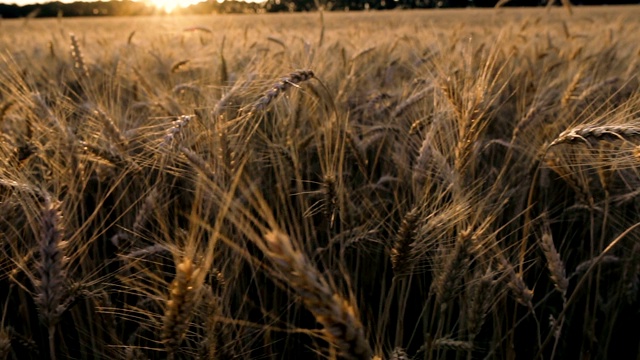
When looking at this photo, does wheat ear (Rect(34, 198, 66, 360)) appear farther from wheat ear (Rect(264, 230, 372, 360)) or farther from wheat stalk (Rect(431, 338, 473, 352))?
wheat stalk (Rect(431, 338, 473, 352))

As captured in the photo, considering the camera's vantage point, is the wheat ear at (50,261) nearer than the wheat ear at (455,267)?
Yes

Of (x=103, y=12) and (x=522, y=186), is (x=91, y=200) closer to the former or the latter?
(x=522, y=186)

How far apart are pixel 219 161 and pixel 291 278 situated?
29.6 inches

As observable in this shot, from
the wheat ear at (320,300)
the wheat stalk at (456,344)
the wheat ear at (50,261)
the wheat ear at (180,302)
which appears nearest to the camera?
the wheat ear at (320,300)

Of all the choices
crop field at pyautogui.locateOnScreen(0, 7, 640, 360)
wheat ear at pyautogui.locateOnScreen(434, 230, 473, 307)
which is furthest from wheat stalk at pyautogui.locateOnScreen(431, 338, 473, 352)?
wheat ear at pyautogui.locateOnScreen(434, 230, 473, 307)

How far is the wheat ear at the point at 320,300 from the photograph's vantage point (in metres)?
0.55

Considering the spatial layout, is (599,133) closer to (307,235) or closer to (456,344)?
(456,344)

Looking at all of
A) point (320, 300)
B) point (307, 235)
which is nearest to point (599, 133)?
point (307, 235)

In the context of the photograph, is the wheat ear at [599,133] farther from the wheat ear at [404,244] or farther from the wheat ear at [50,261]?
the wheat ear at [50,261]

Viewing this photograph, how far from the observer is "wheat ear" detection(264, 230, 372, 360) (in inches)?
21.6

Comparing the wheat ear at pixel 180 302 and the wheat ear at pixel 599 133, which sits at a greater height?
the wheat ear at pixel 599 133

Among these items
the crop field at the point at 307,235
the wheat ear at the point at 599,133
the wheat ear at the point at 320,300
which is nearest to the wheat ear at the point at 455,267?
the crop field at the point at 307,235

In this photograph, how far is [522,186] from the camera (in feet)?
5.52

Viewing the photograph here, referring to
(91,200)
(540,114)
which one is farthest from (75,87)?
(540,114)
